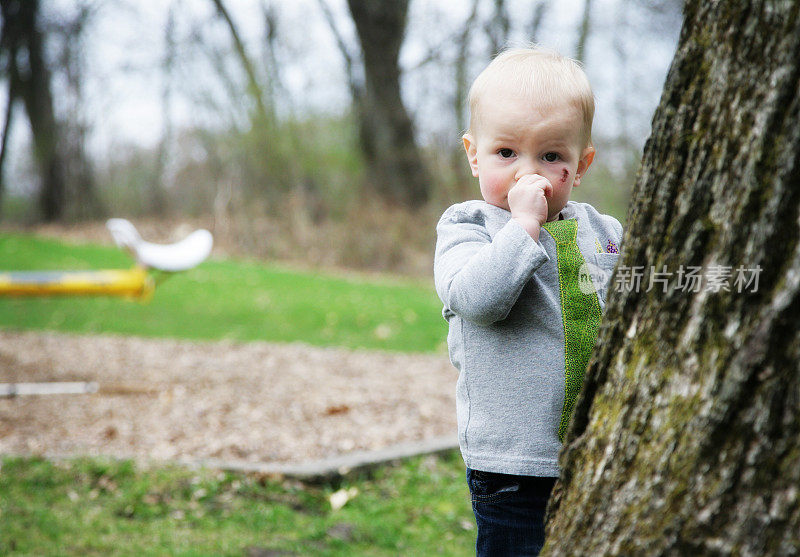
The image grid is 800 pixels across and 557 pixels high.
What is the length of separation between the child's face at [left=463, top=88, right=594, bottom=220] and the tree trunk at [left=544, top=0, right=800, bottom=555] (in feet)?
1.32

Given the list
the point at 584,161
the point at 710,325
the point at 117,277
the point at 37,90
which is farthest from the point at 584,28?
the point at 710,325

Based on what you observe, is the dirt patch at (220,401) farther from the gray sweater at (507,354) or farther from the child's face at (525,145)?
the child's face at (525,145)

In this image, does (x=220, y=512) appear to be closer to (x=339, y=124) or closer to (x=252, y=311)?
(x=252, y=311)

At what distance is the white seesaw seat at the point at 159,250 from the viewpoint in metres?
5.50

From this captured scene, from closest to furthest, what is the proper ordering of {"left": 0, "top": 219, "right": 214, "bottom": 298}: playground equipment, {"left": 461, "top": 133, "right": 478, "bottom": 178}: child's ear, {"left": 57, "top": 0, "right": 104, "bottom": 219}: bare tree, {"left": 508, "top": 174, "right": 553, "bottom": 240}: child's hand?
{"left": 508, "top": 174, "right": 553, "bottom": 240}: child's hand
{"left": 461, "top": 133, "right": 478, "bottom": 178}: child's ear
{"left": 0, "top": 219, "right": 214, "bottom": 298}: playground equipment
{"left": 57, "top": 0, "right": 104, "bottom": 219}: bare tree

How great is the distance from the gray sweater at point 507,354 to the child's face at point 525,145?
83 millimetres

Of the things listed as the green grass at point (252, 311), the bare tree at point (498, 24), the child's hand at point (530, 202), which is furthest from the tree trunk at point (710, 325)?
the bare tree at point (498, 24)

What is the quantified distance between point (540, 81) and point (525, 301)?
19.3 inches

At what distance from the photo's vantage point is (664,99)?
4.37 ft

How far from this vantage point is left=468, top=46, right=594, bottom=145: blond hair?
1725 mm

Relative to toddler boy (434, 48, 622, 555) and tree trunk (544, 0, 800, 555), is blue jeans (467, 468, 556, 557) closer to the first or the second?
toddler boy (434, 48, 622, 555)

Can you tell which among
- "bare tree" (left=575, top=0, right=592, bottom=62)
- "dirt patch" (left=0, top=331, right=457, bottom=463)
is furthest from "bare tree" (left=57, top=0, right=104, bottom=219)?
"dirt patch" (left=0, top=331, right=457, bottom=463)

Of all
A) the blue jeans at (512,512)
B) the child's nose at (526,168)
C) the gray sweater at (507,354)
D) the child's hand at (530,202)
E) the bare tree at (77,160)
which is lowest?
the bare tree at (77,160)

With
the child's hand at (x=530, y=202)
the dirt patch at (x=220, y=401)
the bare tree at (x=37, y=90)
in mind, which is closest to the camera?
the child's hand at (x=530, y=202)
